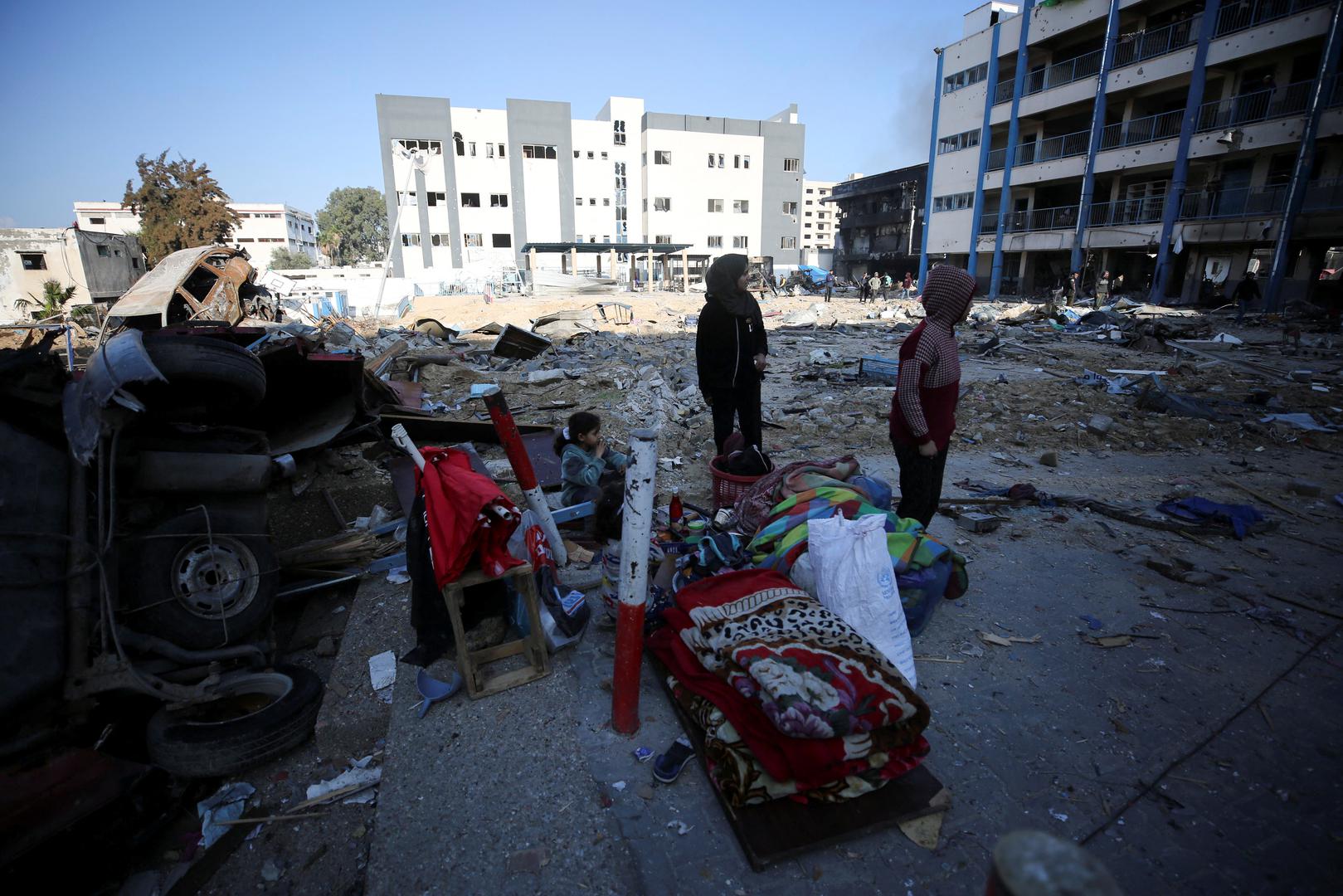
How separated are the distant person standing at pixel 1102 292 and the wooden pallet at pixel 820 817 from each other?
77.4 ft

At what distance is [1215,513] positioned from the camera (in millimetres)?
4395

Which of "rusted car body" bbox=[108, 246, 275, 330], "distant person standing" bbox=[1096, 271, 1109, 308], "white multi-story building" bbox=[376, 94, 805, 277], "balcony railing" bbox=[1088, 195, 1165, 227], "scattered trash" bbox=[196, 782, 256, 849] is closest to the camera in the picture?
"scattered trash" bbox=[196, 782, 256, 849]

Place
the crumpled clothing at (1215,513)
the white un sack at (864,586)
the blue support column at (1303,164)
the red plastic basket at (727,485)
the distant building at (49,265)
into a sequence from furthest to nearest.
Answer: the distant building at (49,265), the blue support column at (1303,164), the crumpled clothing at (1215,513), the red plastic basket at (727,485), the white un sack at (864,586)

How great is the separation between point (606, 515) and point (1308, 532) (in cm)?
501

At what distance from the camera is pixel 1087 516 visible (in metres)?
4.66

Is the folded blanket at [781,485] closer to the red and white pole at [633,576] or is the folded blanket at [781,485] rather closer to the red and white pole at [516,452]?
the red and white pole at [516,452]

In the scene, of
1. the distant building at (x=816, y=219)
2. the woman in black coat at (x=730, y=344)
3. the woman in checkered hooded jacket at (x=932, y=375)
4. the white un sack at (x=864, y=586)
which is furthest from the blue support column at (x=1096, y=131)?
the distant building at (x=816, y=219)

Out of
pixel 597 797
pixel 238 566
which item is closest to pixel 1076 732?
pixel 597 797

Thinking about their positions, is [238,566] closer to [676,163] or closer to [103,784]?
[103,784]

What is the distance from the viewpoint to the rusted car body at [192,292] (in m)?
10.1

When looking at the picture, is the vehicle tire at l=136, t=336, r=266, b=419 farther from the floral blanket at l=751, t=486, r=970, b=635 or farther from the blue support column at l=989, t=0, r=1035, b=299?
the blue support column at l=989, t=0, r=1035, b=299

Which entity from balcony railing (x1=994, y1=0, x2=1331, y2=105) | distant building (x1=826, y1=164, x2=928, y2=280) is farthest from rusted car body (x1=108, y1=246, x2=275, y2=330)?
distant building (x1=826, y1=164, x2=928, y2=280)

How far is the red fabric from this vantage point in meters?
2.43

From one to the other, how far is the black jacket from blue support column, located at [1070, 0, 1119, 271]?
28404 mm
